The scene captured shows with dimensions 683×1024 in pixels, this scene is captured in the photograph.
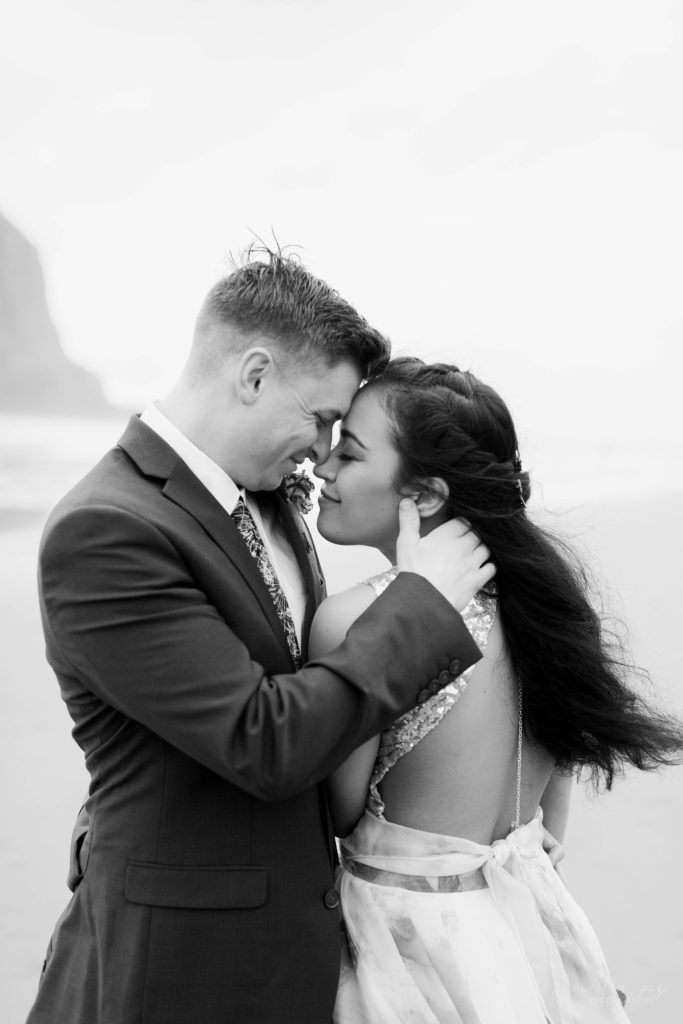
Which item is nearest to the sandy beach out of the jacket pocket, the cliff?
the jacket pocket

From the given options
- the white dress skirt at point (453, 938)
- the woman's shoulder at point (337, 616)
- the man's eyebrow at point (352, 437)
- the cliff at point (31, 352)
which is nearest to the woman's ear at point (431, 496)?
the man's eyebrow at point (352, 437)

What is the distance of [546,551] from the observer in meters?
1.80

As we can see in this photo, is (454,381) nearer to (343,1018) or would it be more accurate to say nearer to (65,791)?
(343,1018)

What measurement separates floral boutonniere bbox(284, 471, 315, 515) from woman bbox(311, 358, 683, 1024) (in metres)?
0.17

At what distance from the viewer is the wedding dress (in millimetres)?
1590

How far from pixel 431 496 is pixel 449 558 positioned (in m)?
0.22

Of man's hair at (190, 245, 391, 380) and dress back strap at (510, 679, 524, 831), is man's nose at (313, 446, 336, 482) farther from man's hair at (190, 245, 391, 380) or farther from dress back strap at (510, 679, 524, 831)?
dress back strap at (510, 679, 524, 831)

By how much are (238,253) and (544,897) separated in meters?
1.26

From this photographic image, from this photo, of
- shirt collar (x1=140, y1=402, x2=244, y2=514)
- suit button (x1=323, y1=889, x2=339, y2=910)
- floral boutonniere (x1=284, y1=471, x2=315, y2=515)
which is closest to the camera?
suit button (x1=323, y1=889, x2=339, y2=910)

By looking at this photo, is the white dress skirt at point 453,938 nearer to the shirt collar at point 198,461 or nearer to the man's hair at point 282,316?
the shirt collar at point 198,461

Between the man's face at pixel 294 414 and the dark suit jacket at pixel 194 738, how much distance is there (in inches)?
8.1

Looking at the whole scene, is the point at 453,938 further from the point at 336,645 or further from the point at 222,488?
the point at 222,488

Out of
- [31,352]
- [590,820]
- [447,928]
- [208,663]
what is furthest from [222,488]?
[31,352]

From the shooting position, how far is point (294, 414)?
1.78 meters
